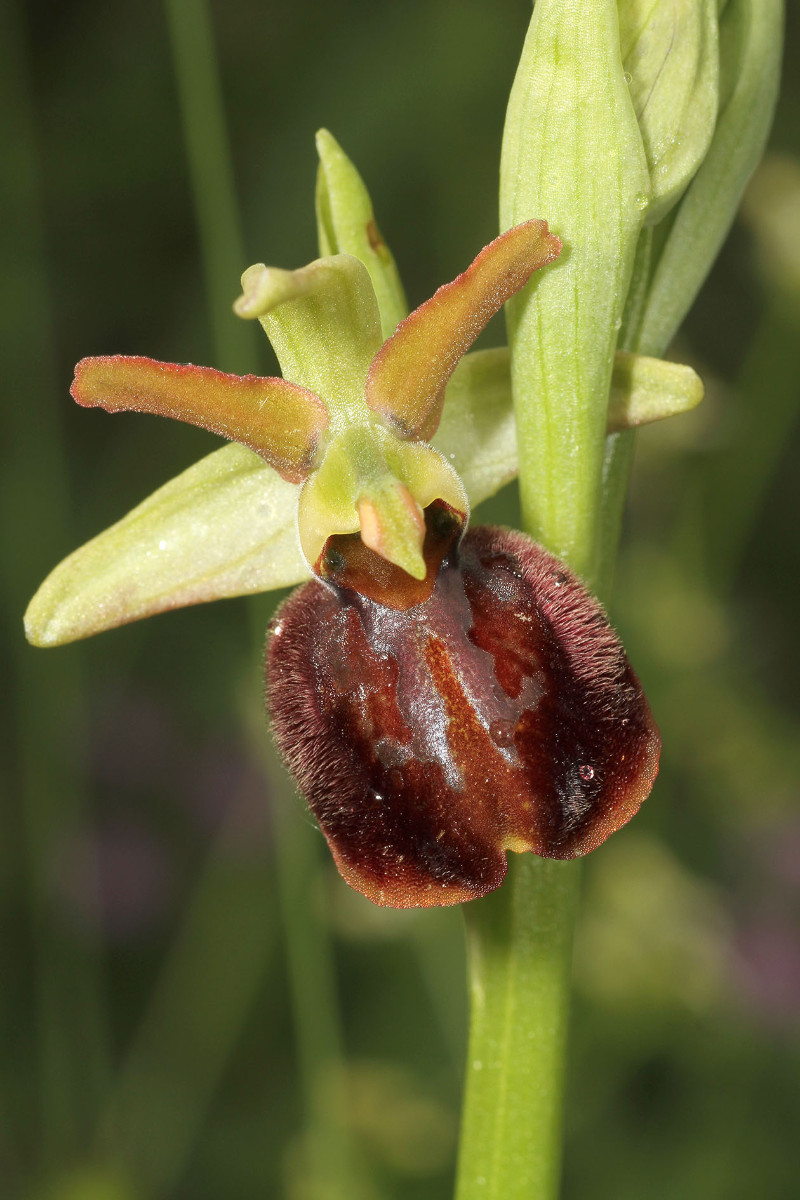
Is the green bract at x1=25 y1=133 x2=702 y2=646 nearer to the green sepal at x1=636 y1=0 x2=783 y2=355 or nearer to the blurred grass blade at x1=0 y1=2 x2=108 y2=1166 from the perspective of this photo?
the green sepal at x1=636 y1=0 x2=783 y2=355

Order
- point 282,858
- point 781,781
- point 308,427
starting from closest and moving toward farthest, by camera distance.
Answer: point 308,427
point 282,858
point 781,781

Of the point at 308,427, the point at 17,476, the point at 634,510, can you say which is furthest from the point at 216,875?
the point at 308,427

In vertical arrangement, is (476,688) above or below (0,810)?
above

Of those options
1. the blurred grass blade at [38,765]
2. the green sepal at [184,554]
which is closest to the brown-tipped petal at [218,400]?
the green sepal at [184,554]

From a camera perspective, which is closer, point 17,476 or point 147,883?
point 17,476

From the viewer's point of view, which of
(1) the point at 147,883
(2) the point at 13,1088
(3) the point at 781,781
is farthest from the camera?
(1) the point at 147,883

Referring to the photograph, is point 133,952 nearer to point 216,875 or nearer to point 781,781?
point 216,875

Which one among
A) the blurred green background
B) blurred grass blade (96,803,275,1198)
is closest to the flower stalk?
the blurred green background
